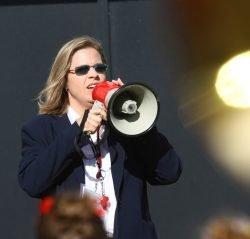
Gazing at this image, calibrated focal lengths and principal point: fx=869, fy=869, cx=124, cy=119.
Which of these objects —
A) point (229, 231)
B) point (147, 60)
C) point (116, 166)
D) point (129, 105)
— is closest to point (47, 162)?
A: point (116, 166)

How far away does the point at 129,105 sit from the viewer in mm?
3682

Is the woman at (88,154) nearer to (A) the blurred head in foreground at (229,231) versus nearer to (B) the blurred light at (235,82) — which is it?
(A) the blurred head in foreground at (229,231)

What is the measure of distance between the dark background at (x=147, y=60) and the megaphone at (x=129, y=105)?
1758mm

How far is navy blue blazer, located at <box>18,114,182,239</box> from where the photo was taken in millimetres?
3561

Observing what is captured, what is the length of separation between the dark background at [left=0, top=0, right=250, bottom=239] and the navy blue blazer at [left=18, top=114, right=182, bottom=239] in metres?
1.70

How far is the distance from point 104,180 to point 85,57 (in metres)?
0.56

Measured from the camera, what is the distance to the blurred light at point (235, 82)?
5.68 metres

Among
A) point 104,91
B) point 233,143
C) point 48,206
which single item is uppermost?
point 233,143

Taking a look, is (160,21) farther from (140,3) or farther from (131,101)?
(131,101)

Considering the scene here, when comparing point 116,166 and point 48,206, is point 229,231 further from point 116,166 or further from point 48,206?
point 116,166

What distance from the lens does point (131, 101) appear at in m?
3.70

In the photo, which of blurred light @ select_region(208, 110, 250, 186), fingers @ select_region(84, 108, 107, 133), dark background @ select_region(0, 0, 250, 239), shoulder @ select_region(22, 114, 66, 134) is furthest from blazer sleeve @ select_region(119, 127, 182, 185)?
blurred light @ select_region(208, 110, 250, 186)

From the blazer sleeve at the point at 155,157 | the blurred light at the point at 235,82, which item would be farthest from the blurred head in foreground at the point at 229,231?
the blurred light at the point at 235,82

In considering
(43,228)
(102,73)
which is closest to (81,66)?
(102,73)
